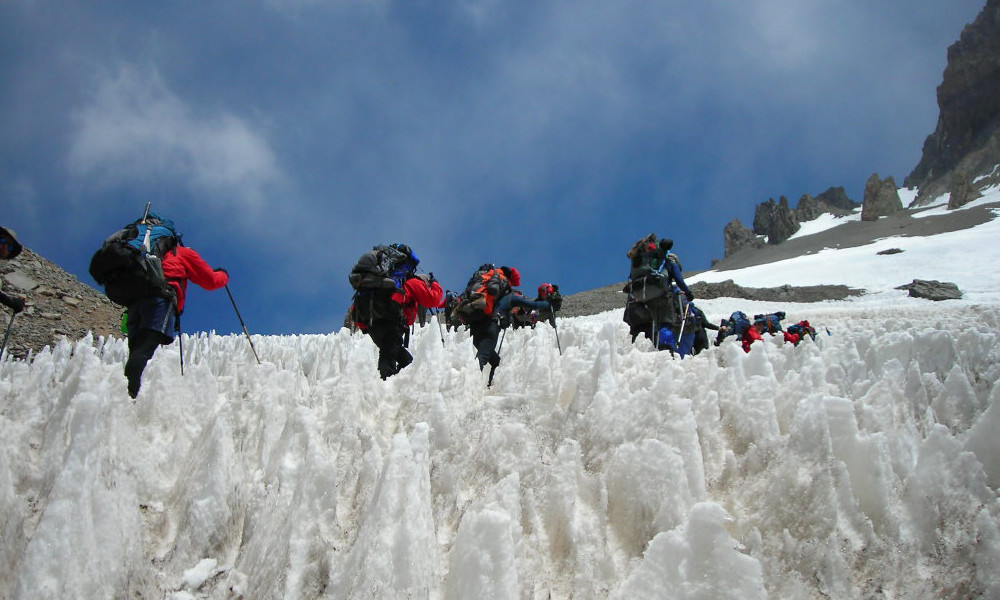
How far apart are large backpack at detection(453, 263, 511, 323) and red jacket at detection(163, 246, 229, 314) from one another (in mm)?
3199

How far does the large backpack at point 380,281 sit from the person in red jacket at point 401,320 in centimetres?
1

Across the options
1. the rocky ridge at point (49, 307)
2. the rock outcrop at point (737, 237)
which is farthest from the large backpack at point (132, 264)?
the rock outcrop at point (737, 237)

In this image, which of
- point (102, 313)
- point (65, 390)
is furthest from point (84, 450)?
point (102, 313)

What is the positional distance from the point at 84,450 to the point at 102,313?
2347 centimetres

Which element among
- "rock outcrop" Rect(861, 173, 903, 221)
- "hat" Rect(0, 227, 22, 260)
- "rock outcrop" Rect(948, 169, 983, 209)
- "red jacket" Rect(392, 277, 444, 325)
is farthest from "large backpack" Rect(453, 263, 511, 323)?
"rock outcrop" Rect(861, 173, 903, 221)

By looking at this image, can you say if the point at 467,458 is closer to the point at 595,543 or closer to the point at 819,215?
the point at 595,543

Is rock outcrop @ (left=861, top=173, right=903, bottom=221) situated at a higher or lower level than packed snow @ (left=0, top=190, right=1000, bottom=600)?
higher

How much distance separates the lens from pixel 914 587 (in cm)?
159

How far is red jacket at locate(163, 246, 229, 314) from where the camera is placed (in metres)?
5.54

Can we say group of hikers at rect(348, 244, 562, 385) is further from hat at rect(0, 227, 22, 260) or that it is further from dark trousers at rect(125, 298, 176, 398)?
hat at rect(0, 227, 22, 260)

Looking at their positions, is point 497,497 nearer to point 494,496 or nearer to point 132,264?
point 494,496

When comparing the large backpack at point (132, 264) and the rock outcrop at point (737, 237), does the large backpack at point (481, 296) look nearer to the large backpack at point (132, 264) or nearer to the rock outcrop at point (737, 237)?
the large backpack at point (132, 264)

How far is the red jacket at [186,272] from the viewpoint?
554cm

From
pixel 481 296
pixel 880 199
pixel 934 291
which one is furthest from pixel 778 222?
pixel 481 296
